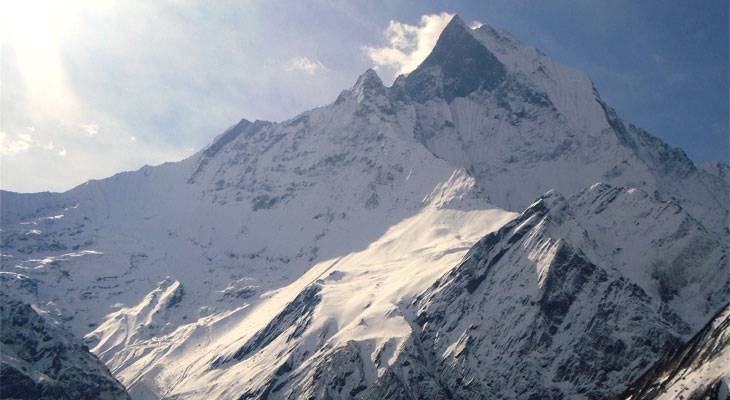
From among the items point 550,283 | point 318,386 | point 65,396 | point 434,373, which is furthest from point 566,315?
point 65,396

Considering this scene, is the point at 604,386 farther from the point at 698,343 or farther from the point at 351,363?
the point at 351,363

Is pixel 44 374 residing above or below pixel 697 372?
above

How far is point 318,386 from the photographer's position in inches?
7633

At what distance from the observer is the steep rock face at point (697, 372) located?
12694cm

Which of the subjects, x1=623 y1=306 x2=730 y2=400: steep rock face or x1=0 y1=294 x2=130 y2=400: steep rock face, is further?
x1=0 y1=294 x2=130 y2=400: steep rock face

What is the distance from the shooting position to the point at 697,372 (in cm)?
13362

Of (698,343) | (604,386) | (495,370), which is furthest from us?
(495,370)

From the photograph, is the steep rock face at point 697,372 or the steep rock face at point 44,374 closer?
the steep rock face at point 697,372

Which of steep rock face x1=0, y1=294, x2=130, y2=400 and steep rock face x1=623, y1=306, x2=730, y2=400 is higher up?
steep rock face x1=0, y1=294, x2=130, y2=400

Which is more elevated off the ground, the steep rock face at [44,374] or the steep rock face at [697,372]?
the steep rock face at [44,374]

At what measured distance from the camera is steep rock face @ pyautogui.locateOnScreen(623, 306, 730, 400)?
126938 millimetres

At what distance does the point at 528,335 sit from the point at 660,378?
45741mm

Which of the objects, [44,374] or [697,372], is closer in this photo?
[697,372]

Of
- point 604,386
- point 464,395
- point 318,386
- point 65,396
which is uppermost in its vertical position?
point 65,396
